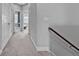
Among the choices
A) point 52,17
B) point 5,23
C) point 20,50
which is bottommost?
point 20,50

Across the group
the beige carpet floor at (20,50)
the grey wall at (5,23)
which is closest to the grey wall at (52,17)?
the beige carpet floor at (20,50)

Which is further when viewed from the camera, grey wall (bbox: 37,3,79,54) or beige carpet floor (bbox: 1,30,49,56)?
grey wall (bbox: 37,3,79,54)

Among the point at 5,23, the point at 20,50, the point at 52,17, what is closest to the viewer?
the point at 52,17

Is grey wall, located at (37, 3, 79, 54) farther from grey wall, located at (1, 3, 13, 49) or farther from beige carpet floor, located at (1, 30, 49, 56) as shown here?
grey wall, located at (1, 3, 13, 49)

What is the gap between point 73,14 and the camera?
3.67 m

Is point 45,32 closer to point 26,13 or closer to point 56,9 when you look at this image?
point 56,9

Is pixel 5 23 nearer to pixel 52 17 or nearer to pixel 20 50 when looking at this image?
pixel 20 50

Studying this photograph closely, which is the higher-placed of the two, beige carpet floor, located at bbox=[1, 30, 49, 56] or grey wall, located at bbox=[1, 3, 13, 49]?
grey wall, located at bbox=[1, 3, 13, 49]

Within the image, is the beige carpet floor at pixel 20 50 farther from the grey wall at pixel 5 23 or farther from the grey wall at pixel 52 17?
the grey wall at pixel 52 17

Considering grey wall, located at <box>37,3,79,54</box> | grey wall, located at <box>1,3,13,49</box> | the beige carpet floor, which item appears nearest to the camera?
the beige carpet floor

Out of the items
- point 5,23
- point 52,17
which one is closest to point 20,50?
point 5,23

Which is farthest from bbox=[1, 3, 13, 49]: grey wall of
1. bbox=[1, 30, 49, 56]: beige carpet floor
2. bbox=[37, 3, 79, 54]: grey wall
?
bbox=[37, 3, 79, 54]: grey wall

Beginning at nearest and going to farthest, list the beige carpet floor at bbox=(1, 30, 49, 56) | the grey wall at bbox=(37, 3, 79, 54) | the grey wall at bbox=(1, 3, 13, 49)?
the beige carpet floor at bbox=(1, 30, 49, 56) → the grey wall at bbox=(37, 3, 79, 54) → the grey wall at bbox=(1, 3, 13, 49)

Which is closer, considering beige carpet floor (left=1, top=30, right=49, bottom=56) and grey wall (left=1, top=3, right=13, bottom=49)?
beige carpet floor (left=1, top=30, right=49, bottom=56)
